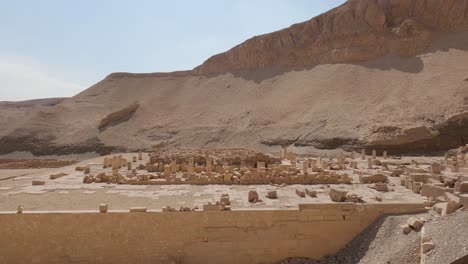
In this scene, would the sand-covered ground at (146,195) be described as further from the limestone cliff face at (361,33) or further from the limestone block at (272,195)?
the limestone cliff face at (361,33)

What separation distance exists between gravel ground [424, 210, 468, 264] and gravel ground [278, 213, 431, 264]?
1.28 feet

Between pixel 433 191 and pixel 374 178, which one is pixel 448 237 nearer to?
pixel 433 191

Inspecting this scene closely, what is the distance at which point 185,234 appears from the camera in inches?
391

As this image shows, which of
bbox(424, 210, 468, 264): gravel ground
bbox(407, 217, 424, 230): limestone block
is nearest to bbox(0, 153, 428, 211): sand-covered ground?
bbox(407, 217, 424, 230): limestone block

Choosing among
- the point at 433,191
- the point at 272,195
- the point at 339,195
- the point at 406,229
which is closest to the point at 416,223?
the point at 406,229

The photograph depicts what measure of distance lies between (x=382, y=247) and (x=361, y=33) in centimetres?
4008

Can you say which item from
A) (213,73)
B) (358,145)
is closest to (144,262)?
(358,145)

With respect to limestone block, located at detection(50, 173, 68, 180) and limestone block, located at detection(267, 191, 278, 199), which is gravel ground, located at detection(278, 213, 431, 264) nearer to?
limestone block, located at detection(267, 191, 278, 199)

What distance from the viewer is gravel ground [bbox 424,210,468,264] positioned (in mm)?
7198

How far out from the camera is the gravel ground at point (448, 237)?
720 cm

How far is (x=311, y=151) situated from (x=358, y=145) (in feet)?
12.0

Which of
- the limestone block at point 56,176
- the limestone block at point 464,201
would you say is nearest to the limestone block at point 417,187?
the limestone block at point 464,201

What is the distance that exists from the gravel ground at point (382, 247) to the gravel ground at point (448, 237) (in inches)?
15.3

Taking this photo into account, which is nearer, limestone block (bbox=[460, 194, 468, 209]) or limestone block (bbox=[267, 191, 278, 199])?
limestone block (bbox=[460, 194, 468, 209])
